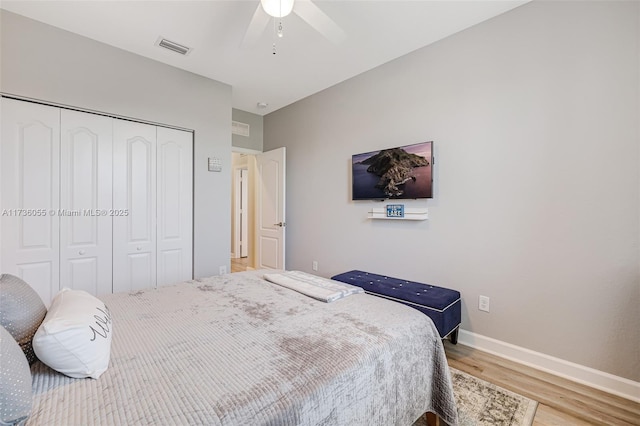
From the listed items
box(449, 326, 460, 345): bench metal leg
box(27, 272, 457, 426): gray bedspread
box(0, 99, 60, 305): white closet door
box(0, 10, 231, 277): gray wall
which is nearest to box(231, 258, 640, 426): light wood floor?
box(449, 326, 460, 345): bench metal leg

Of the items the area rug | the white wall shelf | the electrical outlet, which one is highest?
A: the white wall shelf

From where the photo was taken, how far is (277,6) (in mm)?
1665

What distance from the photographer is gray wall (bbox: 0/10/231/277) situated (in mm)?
2279

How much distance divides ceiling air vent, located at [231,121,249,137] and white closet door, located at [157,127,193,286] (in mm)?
1114

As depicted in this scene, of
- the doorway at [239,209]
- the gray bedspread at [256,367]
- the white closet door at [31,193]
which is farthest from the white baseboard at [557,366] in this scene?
the doorway at [239,209]

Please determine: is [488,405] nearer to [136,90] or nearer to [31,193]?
[31,193]

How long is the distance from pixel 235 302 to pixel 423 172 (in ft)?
6.49

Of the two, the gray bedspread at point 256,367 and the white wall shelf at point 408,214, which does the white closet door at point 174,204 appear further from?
the white wall shelf at point 408,214

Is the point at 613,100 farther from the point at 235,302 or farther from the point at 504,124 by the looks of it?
the point at 235,302

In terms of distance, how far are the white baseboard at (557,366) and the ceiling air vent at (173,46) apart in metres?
3.65

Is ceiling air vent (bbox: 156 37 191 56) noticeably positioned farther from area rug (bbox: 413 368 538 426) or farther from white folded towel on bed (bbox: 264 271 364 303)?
area rug (bbox: 413 368 538 426)

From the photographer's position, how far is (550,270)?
203 centimetres

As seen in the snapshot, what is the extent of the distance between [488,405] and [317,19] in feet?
8.40

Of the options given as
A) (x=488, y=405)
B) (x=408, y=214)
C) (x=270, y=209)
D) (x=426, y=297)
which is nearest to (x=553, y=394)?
(x=488, y=405)
